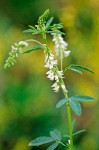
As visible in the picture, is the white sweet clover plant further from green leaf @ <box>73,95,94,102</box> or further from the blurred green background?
the blurred green background

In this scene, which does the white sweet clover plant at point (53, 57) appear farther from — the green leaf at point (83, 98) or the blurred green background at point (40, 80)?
the blurred green background at point (40, 80)

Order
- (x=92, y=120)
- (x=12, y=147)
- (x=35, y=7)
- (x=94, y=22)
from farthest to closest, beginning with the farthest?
1. (x=35, y=7)
2. (x=94, y=22)
3. (x=92, y=120)
4. (x=12, y=147)

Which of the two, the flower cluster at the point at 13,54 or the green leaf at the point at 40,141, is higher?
the flower cluster at the point at 13,54

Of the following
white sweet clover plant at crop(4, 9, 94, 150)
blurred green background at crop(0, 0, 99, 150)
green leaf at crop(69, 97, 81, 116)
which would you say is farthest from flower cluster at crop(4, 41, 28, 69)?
blurred green background at crop(0, 0, 99, 150)

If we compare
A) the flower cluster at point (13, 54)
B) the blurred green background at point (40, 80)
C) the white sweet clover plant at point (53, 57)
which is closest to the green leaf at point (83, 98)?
the white sweet clover plant at point (53, 57)

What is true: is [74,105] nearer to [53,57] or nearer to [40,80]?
[53,57]

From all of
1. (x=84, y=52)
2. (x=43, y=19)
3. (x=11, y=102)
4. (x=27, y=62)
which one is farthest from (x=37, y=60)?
(x=43, y=19)

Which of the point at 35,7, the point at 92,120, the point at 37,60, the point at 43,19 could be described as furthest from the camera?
the point at 35,7

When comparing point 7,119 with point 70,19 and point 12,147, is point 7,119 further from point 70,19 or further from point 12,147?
point 70,19
